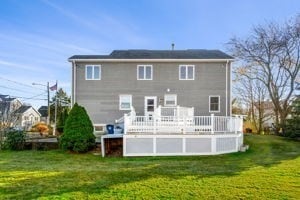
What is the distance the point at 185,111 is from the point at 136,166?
6.18m

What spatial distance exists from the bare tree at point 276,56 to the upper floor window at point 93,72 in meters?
12.3

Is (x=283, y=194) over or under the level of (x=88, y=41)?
under

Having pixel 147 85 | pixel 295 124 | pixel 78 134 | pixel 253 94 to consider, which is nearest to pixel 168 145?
pixel 78 134

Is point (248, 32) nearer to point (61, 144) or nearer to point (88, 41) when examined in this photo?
point (88, 41)

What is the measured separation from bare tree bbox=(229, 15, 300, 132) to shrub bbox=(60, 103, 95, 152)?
15.6m

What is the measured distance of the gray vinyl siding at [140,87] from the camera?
19859mm

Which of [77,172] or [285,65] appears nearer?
[77,172]

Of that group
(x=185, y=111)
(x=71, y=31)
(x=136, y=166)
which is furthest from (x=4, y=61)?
(x=136, y=166)

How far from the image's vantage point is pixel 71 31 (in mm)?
20094

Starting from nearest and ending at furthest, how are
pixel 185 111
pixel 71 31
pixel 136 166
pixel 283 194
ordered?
1. pixel 283 194
2. pixel 136 166
3. pixel 185 111
4. pixel 71 31

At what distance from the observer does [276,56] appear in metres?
24.8

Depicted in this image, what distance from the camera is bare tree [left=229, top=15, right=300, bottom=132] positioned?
23984mm

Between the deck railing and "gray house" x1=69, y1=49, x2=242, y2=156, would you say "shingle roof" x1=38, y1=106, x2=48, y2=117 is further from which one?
the deck railing

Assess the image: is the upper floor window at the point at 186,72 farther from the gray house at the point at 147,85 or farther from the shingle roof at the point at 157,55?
the shingle roof at the point at 157,55
